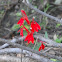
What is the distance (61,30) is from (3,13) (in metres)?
1.04

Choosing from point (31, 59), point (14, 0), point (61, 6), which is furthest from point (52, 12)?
point (31, 59)

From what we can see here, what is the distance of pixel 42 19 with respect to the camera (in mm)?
2023

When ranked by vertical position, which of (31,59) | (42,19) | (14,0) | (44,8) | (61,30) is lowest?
(31,59)

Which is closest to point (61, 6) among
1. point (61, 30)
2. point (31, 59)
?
point (61, 30)

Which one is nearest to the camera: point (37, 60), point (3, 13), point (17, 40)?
point (37, 60)

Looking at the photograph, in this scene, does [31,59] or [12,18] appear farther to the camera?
[12,18]

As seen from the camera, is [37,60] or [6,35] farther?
[6,35]

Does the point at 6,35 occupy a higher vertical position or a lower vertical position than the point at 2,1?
lower

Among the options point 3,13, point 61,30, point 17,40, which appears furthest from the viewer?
point 3,13

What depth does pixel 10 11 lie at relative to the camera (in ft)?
6.91

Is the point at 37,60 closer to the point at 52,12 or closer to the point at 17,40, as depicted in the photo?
the point at 17,40

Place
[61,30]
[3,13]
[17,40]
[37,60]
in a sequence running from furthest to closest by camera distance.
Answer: [3,13] → [61,30] → [17,40] → [37,60]

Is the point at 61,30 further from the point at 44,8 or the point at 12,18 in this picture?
the point at 12,18

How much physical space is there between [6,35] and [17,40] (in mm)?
399
